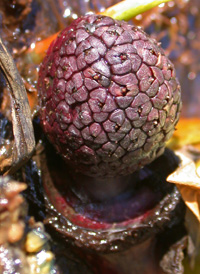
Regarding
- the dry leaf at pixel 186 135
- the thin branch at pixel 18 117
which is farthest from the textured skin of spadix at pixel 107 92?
the dry leaf at pixel 186 135

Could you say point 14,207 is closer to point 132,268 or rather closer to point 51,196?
point 51,196

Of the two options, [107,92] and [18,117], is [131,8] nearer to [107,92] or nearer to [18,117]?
[107,92]

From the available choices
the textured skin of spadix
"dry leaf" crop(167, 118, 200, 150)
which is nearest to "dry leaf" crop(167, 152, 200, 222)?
the textured skin of spadix

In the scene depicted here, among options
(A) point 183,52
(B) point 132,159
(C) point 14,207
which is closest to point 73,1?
(A) point 183,52

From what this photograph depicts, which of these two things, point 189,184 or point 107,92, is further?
point 189,184

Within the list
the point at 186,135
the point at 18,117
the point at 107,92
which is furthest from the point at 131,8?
the point at 186,135

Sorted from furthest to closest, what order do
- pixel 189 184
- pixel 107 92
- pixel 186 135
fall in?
pixel 186 135, pixel 189 184, pixel 107 92

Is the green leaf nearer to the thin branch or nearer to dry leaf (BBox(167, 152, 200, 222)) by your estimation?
the thin branch

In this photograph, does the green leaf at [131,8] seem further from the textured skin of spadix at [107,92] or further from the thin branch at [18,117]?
the thin branch at [18,117]

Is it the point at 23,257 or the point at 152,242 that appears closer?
the point at 23,257

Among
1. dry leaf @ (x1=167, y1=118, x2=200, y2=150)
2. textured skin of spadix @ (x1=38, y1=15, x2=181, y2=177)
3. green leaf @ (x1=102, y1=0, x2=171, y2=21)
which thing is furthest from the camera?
dry leaf @ (x1=167, y1=118, x2=200, y2=150)

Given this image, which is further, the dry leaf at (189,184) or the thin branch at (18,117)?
the dry leaf at (189,184)
